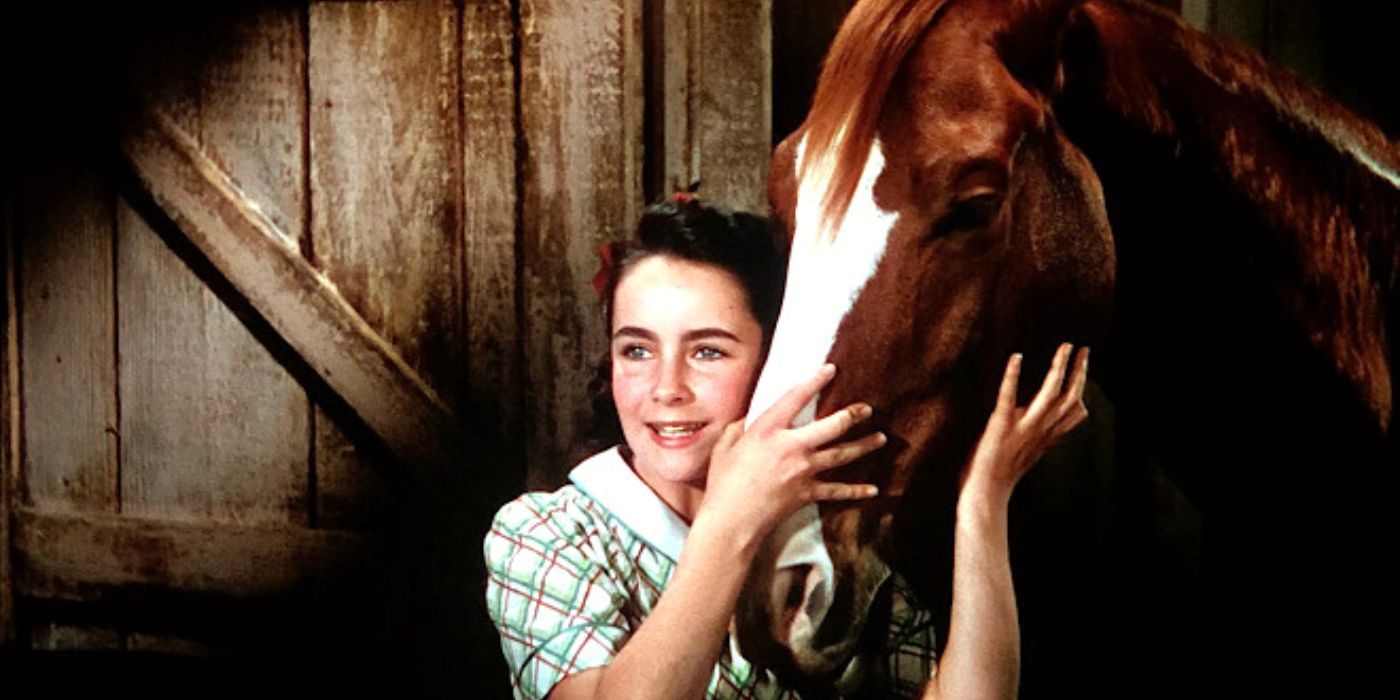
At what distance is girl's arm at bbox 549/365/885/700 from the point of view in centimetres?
71

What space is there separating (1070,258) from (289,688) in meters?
0.88

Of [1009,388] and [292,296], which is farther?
[292,296]

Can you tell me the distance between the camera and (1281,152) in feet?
2.56

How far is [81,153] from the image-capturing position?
1.29 m

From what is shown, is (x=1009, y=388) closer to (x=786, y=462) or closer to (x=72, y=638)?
(x=786, y=462)

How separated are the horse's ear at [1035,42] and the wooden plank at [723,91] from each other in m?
0.30

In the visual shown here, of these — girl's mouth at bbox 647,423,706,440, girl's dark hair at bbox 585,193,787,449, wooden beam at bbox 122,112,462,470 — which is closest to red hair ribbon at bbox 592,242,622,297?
girl's dark hair at bbox 585,193,787,449

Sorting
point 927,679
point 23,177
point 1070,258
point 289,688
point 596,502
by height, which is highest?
point 23,177

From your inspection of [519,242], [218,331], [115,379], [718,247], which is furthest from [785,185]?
[115,379]

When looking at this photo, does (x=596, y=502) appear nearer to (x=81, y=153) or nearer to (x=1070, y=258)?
(x=1070, y=258)

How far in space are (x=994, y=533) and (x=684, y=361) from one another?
22 centimetres

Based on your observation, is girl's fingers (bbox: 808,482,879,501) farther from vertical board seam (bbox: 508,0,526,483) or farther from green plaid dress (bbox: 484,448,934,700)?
vertical board seam (bbox: 508,0,526,483)

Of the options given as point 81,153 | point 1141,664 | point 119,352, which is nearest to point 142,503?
point 119,352

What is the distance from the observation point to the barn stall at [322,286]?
1049 mm
